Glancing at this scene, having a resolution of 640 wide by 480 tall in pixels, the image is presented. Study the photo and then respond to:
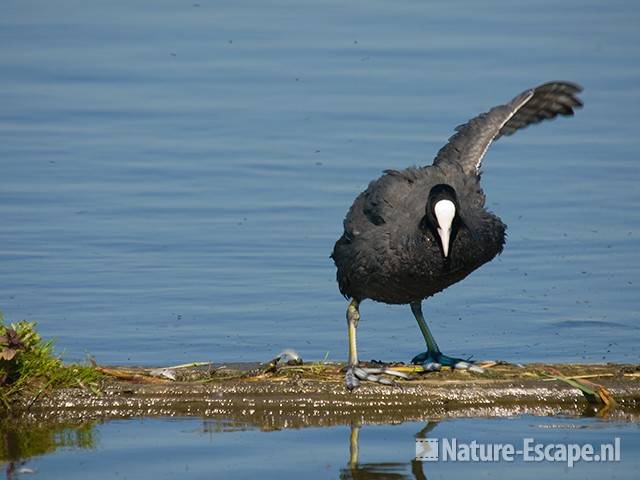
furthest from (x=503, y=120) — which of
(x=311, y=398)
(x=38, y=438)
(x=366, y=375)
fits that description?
(x=38, y=438)

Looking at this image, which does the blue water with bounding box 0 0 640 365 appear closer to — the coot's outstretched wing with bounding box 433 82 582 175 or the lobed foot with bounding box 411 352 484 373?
the lobed foot with bounding box 411 352 484 373

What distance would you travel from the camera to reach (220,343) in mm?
9141

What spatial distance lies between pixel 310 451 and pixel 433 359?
1490mm

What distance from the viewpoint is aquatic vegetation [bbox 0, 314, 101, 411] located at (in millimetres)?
7160

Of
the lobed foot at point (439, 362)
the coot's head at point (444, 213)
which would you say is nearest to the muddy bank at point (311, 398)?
the lobed foot at point (439, 362)

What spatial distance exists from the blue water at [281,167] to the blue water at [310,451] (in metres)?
1.72

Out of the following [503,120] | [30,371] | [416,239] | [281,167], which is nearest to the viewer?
[30,371]

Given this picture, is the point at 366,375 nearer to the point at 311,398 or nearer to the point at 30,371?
the point at 311,398

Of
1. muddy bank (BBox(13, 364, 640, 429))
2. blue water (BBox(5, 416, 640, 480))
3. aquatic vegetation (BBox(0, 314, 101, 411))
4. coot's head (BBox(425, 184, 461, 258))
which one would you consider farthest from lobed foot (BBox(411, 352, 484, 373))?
aquatic vegetation (BBox(0, 314, 101, 411))

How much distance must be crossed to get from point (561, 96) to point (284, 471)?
3717 mm

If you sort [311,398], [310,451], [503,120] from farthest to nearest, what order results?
[503,120]
[311,398]
[310,451]

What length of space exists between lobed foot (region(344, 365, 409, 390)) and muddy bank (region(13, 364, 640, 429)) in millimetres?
35

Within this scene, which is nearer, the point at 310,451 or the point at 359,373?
the point at 310,451

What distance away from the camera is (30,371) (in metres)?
7.29
